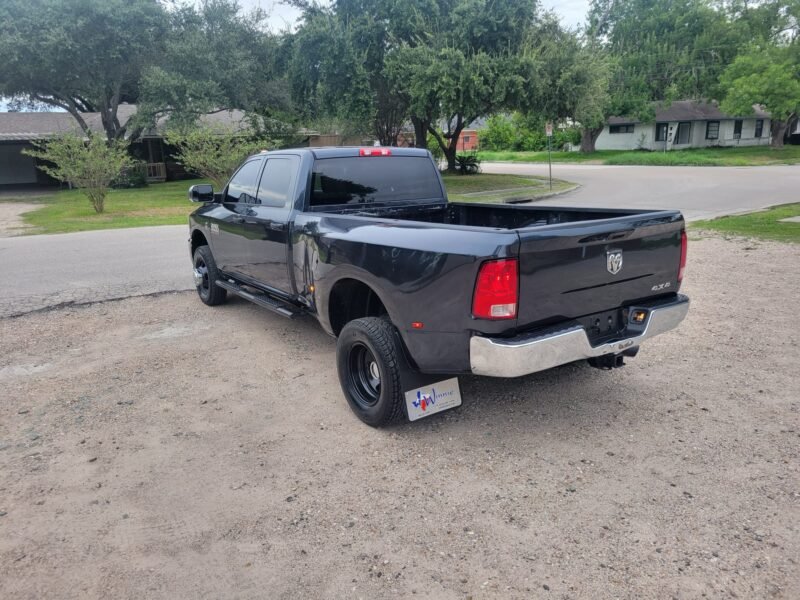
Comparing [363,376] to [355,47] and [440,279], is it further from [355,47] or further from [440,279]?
[355,47]

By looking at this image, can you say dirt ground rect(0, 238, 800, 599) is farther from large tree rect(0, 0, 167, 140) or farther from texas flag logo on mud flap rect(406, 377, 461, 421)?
large tree rect(0, 0, 167, 140)

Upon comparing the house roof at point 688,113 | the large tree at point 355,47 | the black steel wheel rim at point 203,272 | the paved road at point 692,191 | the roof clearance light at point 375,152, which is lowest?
the paved road at point 692,191

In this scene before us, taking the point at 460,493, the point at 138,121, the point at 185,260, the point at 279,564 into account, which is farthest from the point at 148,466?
the point at 138,121

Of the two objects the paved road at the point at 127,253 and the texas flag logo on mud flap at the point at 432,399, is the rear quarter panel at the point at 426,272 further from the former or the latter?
the paved road at the point at 127,253

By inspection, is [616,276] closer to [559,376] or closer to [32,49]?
[559,376]

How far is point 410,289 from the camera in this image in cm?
367

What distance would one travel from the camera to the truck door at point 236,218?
233 inches

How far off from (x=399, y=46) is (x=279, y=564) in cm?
2402

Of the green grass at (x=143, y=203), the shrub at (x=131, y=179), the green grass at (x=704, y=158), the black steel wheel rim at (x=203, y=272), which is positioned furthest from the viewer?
the green grass at (x=704, y=158)

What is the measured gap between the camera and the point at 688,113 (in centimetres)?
5403

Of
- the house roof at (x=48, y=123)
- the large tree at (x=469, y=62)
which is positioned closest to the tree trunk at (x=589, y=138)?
the house roof at (x=48, y=123)

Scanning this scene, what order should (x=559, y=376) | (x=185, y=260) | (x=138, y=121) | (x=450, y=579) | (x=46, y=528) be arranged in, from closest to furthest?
(x=450, y=579) < (x=46, y=528) < (x=559, y=376) < (x=185, y=260) < (x=138, y=121)

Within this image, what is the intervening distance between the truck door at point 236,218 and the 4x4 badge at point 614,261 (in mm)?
3393

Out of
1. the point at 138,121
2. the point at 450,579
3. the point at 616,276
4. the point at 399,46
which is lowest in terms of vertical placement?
the point at 450,579
